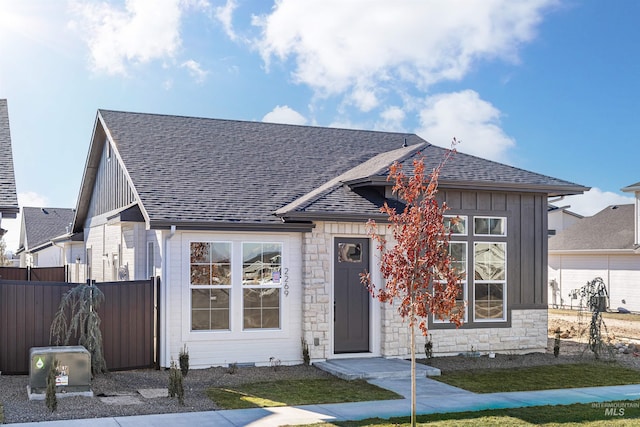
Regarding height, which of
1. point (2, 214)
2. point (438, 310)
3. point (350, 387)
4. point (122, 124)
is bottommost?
point (350, 387)

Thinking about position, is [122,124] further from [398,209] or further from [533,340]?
[533,340]

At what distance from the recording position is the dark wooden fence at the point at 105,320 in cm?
1190

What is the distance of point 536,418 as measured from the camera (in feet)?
30.5

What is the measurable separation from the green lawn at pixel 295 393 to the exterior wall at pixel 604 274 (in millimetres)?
17277

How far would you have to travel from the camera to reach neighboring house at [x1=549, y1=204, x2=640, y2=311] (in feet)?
93.9

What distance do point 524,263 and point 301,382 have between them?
641cm

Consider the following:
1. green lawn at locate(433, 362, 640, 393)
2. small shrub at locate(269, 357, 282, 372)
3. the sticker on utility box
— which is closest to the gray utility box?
the sticker on utility box

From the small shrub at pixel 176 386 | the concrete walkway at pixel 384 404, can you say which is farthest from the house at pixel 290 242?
the small shrub at pixel 176 386

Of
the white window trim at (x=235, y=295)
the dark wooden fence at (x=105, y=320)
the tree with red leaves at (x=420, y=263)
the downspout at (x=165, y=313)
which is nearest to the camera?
the tree with red leaves at (x=420, y=263)

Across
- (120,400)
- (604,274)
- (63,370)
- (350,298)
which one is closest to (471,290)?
(350,298)

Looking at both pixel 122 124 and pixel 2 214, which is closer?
pixel 2 214

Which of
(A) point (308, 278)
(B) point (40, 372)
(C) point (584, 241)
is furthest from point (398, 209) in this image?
(C) point (584, 241)

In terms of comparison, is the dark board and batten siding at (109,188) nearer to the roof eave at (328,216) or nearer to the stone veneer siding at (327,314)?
the roof eave at (328,216)

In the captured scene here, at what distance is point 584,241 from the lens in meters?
31.8
